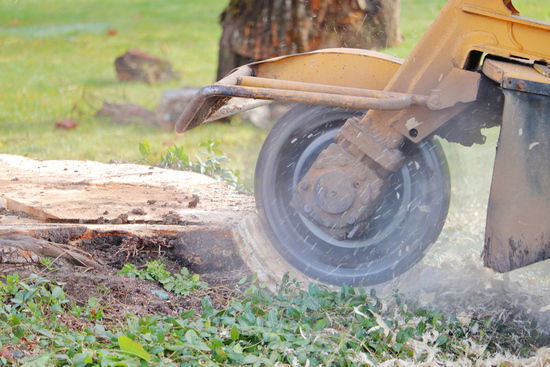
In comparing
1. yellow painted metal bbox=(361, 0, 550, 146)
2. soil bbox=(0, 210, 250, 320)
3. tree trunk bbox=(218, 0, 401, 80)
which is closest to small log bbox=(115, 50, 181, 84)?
tree trunk bbox=(218, 0, 401, 80)

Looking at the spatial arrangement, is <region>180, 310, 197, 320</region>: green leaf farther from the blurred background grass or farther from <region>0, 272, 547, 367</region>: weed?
the blurred background grass

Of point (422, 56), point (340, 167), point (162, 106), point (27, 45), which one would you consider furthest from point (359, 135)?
point (27, 45)

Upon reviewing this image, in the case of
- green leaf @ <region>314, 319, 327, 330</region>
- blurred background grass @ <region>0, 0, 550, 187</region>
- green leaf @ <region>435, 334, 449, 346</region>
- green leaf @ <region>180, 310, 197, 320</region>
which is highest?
green leaf @ <region>435, 334, 449, 346</region>

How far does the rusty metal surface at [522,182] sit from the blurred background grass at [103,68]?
2.02m

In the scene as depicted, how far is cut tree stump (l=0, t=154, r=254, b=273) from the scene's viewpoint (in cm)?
288

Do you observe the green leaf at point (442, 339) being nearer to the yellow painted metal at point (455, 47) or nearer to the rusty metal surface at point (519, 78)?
the yellow painted metal at point (455, 47)

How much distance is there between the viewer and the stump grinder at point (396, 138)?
2.42 metres

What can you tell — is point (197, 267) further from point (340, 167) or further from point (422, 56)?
point (422, 56)

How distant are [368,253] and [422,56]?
106 cm

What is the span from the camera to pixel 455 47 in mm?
2602

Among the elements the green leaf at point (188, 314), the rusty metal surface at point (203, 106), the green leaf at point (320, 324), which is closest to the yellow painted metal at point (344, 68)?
the rusty metal surface at point (203, 106)

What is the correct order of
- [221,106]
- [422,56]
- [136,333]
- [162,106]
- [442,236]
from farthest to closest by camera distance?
[162,106] → [442,236] → [221,106] → [422,56] → [136,333]

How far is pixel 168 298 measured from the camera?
2729 mm

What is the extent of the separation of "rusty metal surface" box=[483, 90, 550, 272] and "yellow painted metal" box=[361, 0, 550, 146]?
0.86 ft
